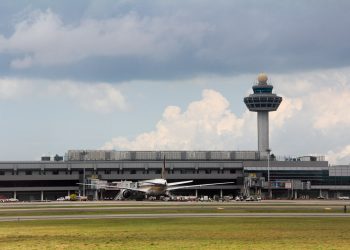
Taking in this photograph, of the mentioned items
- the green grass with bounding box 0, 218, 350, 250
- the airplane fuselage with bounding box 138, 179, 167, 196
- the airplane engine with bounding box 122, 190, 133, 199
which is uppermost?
the airplane fuselage with bounding box 138, 179, 167, 196

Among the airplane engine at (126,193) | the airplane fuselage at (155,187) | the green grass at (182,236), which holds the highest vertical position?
the airplane fuselage at (155,187)

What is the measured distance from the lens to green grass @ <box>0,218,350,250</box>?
48188 millimetres

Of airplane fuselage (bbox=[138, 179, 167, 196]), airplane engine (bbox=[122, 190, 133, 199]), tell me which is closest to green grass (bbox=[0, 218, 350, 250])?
airplane fuselage (bbox=[138, 179, 167, 196])

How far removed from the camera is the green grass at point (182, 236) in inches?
1897

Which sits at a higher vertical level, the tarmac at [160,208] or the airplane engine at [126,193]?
the airplane engine at [126,193]

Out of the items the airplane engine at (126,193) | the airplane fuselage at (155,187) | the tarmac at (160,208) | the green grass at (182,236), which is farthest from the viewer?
the airplane engine at (126,193)

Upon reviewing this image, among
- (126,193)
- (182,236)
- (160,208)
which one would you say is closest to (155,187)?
(126,193)

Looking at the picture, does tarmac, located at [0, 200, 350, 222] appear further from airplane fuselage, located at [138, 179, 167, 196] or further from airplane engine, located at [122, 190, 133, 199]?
airplane engine, located at [122, 190, 133, 199]

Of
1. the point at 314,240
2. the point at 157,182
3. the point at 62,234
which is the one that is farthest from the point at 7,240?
the point at 157,182

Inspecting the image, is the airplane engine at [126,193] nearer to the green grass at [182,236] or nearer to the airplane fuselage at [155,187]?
the airplane fuselage at [155,187]

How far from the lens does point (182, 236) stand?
56156 millimetres

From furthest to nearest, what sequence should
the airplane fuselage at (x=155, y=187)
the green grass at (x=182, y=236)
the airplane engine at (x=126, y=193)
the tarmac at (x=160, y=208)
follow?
1. the airplane engine at (x=126, y=193)
2. the airplane fuselage at (x=155, y=187)
3. the tarmac at (x=160, y=208)
4. the green grass at (x=182, y=236)

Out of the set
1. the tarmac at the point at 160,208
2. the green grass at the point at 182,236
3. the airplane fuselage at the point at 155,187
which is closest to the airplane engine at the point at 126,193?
the airplane fuselage at the point at 155,187

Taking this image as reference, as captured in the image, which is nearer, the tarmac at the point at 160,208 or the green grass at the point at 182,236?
the green grass at the point at 182,236
